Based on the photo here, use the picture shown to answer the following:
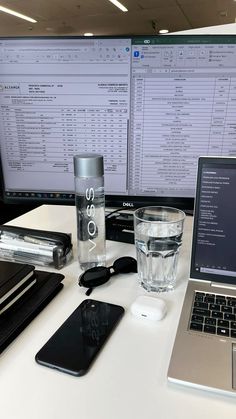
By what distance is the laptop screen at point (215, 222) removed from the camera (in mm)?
484

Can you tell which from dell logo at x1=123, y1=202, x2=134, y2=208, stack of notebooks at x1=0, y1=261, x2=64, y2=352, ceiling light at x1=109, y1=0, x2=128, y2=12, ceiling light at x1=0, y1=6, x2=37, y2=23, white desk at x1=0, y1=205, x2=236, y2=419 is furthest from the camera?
ceiling light at x1=0, y1=6, x2=37, y2=23

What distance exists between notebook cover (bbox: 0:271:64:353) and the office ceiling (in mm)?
4355

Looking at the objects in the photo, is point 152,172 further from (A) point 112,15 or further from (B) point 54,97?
(A) point 112,15

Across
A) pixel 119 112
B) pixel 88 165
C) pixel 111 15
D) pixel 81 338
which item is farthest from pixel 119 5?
pixel 81 338

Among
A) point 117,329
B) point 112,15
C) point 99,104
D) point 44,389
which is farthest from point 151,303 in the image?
point 112,15

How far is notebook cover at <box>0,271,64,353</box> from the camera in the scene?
1.35ft

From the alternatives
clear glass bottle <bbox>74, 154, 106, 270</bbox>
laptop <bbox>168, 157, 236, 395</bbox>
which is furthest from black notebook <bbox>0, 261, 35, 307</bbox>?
laptop <bbox>168, 157, 236, 395</bbox>

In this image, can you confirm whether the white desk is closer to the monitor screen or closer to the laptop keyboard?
the laptop keyboard

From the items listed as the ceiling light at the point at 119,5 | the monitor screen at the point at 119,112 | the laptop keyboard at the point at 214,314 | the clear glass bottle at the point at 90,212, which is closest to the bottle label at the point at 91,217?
the clear glass bottle at the point at 90,212

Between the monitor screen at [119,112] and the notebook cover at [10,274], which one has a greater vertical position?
the monitor screen at [119,112]

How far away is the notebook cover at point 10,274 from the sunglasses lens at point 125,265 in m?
0.16

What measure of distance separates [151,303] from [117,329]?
67mm

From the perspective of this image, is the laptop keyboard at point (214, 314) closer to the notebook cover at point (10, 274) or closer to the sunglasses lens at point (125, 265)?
the sunglasses lens at point (125, 265)

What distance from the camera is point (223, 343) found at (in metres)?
0.39
